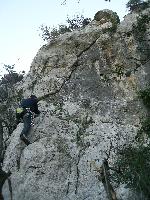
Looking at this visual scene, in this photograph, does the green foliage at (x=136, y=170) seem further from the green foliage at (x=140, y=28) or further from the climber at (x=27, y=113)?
the green foliage at (x=140, y=28)

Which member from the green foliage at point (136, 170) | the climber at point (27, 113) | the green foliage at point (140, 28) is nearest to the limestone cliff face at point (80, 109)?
the green foliage at point (140, 28)

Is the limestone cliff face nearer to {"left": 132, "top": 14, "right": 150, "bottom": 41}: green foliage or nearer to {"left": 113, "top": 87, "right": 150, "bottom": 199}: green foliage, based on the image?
{"left": 132, "top": 14, "right": 150, "bottom": 41}: green foliage

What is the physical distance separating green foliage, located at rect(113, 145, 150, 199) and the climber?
19.2ft

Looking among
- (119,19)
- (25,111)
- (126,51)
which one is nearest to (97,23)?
(119,19)

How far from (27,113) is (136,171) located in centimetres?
744

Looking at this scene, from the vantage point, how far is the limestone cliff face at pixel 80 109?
15781 millimetres

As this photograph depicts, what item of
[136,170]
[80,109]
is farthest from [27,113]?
[136,170]

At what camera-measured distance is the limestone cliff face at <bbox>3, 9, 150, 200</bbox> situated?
51.8ft

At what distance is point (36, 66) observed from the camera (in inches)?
887

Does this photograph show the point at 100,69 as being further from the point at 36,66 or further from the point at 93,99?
the point at 36,66

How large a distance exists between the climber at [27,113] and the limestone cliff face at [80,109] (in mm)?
351

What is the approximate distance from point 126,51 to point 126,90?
2.54 m

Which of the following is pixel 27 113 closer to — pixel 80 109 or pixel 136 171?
pixel 80 109

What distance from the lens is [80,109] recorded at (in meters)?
18.9
